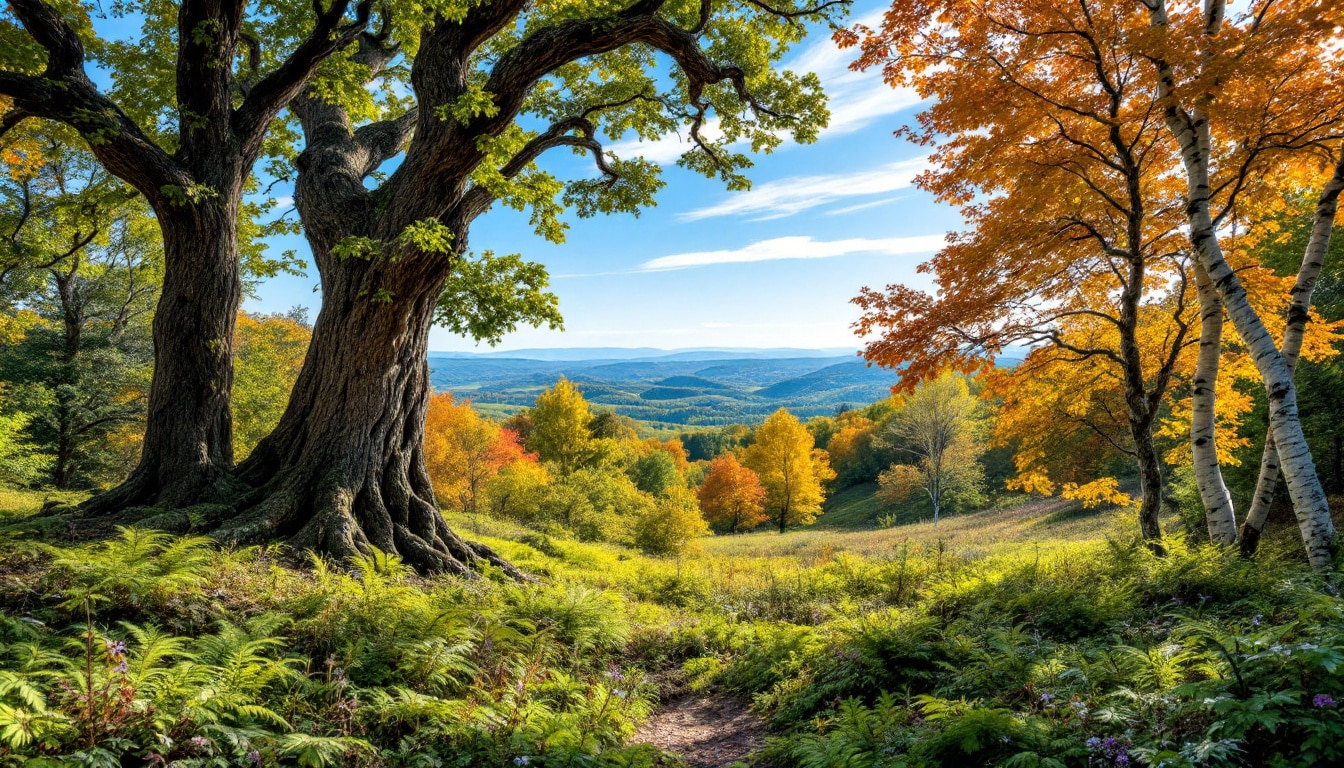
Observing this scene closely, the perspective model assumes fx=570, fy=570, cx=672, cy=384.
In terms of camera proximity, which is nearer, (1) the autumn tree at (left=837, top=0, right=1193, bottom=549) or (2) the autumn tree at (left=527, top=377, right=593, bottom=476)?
(1) the autumn tree at (left=837, top=0, right=1193, bottom=549)

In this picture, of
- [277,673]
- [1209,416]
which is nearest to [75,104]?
[277,673]

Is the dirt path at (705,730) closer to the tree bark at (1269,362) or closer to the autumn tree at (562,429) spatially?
the tree bark at (1269,362)

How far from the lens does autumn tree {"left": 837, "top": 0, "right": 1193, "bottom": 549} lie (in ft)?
25.7

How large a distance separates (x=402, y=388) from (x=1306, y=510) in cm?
1139

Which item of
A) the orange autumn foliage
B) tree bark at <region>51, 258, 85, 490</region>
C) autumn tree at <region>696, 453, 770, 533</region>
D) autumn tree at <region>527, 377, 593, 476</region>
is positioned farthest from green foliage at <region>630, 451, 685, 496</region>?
tree bark at <region>51, 258, 85, 490</region>

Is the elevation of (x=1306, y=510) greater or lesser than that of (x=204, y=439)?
lesser

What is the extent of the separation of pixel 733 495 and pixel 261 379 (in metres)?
31.8

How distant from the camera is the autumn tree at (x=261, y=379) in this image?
81.1 feet

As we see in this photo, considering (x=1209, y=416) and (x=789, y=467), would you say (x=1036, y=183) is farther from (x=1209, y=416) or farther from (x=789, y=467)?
(x=789, y=467)

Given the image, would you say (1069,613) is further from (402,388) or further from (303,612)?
(402,388)

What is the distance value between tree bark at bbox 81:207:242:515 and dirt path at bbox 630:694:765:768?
21.6 feet

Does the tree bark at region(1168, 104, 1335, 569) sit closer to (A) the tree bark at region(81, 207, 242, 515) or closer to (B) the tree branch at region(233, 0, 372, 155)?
(B) the tree branch at region(233, 0, 372, 155)

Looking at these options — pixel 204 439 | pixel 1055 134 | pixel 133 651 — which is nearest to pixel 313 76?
pixel 204 439

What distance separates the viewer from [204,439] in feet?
26.9
